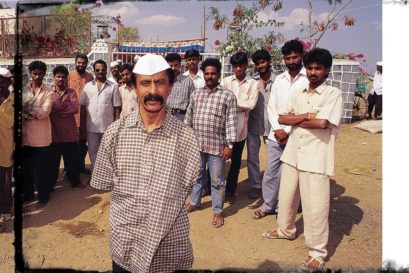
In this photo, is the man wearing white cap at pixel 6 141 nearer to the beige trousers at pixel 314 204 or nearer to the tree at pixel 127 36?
the beige trousers at pixel 314 204

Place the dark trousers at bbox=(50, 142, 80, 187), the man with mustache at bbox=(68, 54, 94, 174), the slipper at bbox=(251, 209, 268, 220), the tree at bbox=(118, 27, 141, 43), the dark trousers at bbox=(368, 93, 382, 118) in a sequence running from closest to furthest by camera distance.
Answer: the slipper at bbox=(251, 209, 268, 220), the dark trousers at bbox=(50, 142, 80, 187), the man with mustache at bbox=(68, 54, 94, 174), the dark trousers at bbox=(368, 93, 382, 118), the tree at bbox=(118, 27, 141, 43)

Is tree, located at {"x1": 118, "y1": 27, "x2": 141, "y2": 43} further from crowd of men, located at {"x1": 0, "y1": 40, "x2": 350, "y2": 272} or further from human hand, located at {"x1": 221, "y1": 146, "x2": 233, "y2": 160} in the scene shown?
human hand, located at {"x1": 221, "y1": 146, "x2": 233, "y2": 160}

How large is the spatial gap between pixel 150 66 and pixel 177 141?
424 mm

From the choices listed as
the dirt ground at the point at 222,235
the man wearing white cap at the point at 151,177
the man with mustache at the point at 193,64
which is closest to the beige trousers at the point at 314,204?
the dirt ground at the point at 222,235

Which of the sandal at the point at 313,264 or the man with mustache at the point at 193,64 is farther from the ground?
the man with mustache at the point at 193,64

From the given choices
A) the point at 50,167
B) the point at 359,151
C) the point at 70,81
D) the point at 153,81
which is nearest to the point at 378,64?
the point at 359,151

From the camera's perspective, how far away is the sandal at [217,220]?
4008 mm

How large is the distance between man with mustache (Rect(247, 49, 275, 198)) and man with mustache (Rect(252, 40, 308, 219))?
1.46 ft

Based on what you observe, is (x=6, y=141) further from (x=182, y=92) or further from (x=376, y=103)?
(x=376, y=103)

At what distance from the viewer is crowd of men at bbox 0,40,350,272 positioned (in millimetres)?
2072

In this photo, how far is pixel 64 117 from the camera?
480 centimetres

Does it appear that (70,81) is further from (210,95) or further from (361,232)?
(361,232)

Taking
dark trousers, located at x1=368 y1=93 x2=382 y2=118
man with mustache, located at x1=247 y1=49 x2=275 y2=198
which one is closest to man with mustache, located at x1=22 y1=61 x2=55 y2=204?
man with mustache, located at x1=247 y1=49 x2=275 y2=198

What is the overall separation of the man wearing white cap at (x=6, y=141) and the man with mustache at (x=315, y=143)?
8.91 ft
